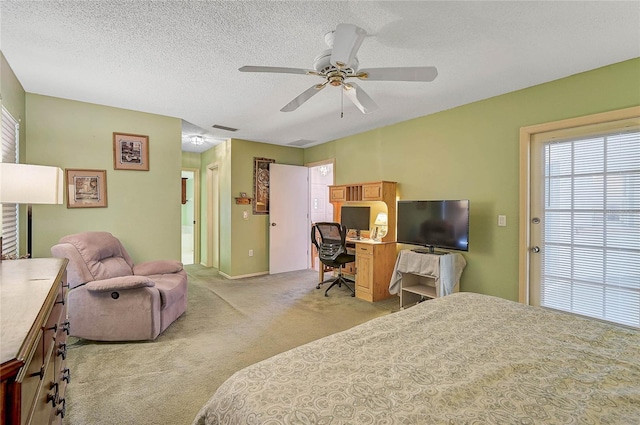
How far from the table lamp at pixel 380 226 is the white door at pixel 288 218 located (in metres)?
1.77

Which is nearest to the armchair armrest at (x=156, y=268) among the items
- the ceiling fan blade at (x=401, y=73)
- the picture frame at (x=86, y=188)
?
the picture frame at (x=86, y=188)

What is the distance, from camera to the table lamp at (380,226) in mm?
4402

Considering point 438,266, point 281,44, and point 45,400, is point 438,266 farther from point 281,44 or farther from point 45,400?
point 45,400

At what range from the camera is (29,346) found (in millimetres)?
750

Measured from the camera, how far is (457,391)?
957 mm

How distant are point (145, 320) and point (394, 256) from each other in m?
3.11

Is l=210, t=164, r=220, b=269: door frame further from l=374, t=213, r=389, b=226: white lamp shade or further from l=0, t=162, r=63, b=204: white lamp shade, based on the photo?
l=0, t=162, r=63, b=204: white lamp shade

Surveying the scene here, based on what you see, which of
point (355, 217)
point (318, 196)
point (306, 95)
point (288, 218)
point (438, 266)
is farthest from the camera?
point (318, 196)

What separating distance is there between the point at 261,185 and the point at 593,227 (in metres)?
4.66

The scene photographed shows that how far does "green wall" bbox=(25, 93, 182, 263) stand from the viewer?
10.6ft

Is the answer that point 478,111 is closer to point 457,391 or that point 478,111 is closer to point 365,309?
→ point 365,309

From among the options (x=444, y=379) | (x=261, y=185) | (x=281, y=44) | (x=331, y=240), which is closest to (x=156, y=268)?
(x=331, y=240)

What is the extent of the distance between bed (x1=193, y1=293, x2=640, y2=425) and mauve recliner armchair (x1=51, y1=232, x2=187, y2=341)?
202 centimetres

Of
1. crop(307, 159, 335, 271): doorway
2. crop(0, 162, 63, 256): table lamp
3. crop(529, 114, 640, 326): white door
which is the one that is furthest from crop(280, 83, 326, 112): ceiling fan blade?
crop(307, 159, 335, 271): doorway
